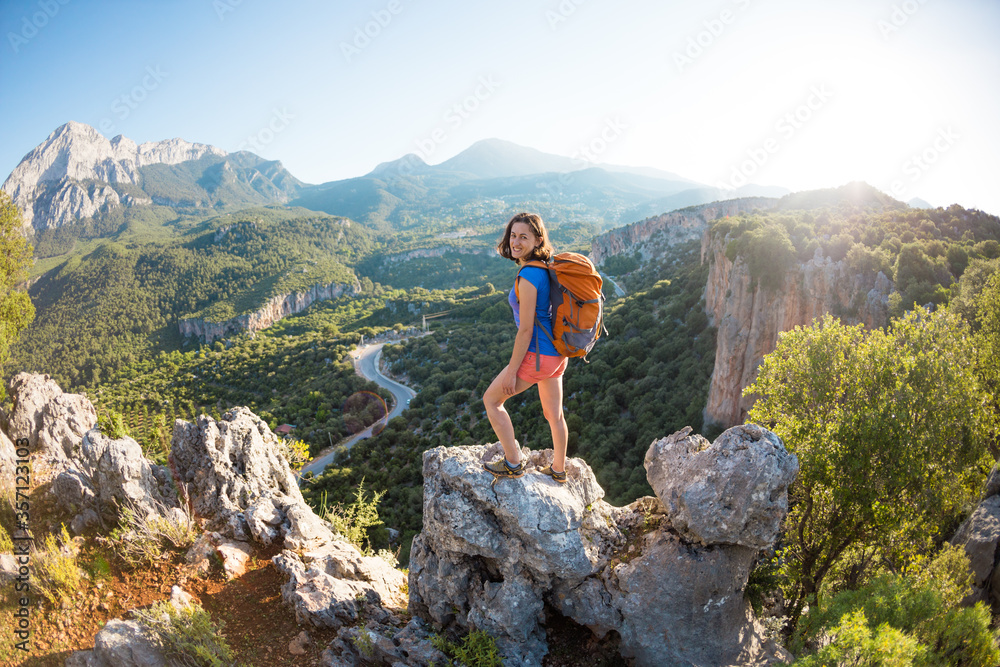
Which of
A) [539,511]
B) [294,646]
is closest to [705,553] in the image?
[539,511]

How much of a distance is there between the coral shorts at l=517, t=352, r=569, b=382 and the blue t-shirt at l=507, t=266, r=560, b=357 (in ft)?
0.20

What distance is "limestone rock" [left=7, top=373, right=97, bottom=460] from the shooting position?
10469mm

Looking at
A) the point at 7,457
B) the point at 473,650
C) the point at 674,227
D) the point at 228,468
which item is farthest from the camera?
the point at 674,227

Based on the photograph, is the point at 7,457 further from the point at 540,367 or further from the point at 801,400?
the point at 801,400

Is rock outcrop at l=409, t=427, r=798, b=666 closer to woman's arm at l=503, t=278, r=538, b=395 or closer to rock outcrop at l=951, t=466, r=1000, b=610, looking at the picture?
woman's arm at l=503, t=278, r=538, b=395

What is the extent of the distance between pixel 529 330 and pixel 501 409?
1.08 m

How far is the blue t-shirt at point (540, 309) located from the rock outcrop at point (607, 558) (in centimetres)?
187

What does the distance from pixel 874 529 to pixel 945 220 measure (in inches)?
745

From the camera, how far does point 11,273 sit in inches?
473

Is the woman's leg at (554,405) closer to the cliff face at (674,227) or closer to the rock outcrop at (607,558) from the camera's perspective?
the rock outcrop at (607,558)

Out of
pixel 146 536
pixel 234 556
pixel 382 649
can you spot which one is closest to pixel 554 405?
pixel 382 649

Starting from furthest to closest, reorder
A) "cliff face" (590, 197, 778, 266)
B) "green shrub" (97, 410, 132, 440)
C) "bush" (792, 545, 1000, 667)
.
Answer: "cliff face" (590, 197, 778, 266)
"green shrub" (97, 410, 132, 440)
"bush" (792, 545, 1000, 667)

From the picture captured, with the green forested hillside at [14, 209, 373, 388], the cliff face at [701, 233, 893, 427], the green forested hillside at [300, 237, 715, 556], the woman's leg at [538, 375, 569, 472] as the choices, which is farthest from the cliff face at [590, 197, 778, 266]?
the green forested hillside at [14, 209, 373, 388]

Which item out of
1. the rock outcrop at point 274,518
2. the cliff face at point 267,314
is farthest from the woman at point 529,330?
the cliff face at point 267,314
